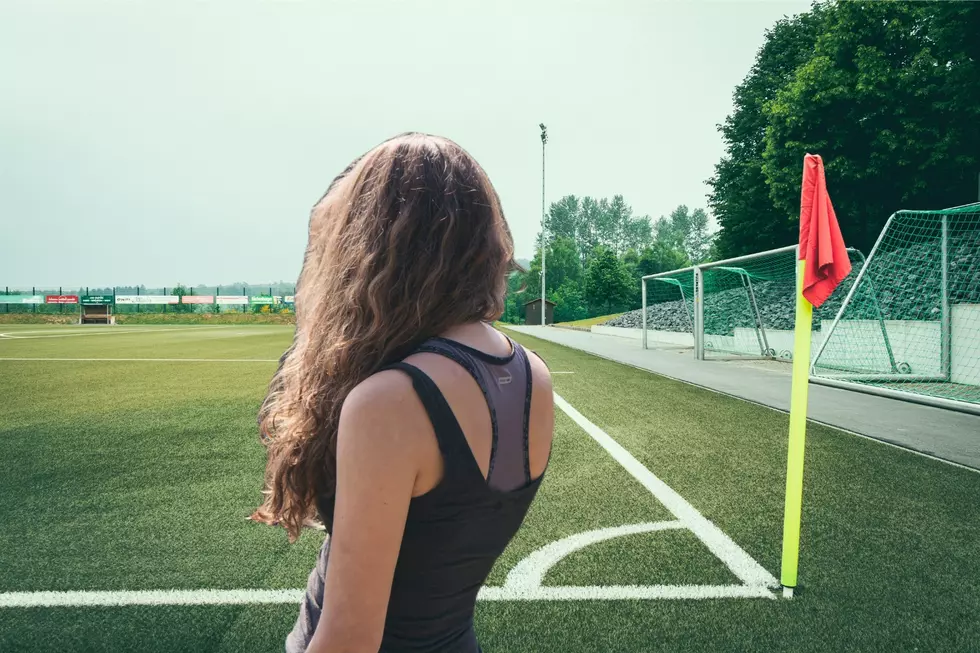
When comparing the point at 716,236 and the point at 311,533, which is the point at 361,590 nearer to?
the point at 311,533

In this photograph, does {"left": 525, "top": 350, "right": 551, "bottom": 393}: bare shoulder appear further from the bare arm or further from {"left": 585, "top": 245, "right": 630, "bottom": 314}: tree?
{"left": 585, "top": 245, "right": 630, "bottom": 314}: tree

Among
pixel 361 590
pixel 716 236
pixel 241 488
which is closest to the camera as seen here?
pixel 361 590

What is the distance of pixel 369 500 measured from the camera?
35.9 inches

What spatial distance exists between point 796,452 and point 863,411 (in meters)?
5.79

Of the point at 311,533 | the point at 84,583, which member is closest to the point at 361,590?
the point at 84,583

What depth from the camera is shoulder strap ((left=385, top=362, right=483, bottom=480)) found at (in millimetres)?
929

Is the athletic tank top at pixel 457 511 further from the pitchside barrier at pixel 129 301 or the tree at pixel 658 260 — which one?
the tree at pixel 658 260

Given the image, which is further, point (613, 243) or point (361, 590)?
point (613, 243)

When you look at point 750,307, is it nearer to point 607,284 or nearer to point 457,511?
point 457,511

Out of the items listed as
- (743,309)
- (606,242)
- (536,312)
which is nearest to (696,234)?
(606,242)

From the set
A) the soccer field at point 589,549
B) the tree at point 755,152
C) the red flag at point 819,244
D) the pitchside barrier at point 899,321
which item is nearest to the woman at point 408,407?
the soccer field at point 589,549

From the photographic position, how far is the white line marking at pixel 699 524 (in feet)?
10.4

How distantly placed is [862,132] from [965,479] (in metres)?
29.5

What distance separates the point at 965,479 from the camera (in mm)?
4793
